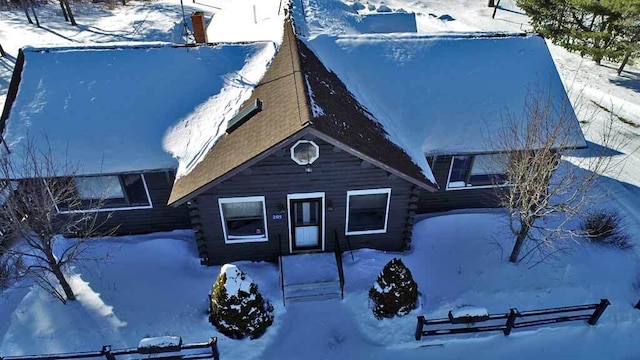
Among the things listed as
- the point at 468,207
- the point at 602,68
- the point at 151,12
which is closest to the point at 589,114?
the point at 602,68

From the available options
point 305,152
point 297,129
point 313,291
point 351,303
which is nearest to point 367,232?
point 351,303

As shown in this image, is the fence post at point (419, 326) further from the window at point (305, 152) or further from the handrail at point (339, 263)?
the window at point (305, 152)

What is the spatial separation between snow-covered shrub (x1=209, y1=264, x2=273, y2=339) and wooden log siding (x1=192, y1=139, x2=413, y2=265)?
6.40ft

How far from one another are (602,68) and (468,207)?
61.1 feet

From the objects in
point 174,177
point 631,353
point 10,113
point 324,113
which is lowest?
point 631,353

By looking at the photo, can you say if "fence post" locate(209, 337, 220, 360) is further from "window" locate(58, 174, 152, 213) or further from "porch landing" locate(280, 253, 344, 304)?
"window" locate(58, 174, 152, 213)

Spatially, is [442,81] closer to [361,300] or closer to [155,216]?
[361,300]

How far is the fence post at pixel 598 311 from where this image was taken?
11773mm

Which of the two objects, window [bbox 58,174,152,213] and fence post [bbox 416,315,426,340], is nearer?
fence post [bbox 416,315,426,340]

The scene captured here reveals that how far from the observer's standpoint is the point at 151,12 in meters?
35.6

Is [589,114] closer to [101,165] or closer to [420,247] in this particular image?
[420,247]

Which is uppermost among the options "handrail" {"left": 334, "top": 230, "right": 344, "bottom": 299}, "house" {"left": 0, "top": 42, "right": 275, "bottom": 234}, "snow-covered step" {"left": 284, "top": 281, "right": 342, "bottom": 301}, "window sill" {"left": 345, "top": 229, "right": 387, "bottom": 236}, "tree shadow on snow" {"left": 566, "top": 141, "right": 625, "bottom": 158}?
"house" {"left": 0, "top": 42, "right": 275, "bottom": 234}

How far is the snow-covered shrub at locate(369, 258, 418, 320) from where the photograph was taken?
1177 cm

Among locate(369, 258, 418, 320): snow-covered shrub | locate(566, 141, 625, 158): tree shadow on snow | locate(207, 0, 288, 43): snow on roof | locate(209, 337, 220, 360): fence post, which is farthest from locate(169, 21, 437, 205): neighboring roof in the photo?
locate(566, 141, 625, 158): tree shadow on snow
